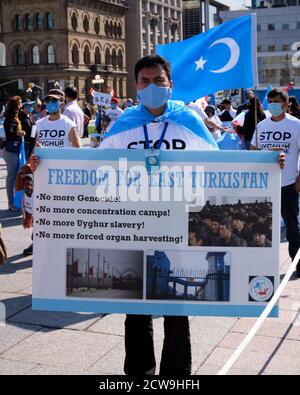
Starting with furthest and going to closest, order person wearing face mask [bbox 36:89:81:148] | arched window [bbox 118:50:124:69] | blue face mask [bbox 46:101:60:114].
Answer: arched window [bbox 118:50:124:69]
person wearing face mask [bbox 36:89:81:148]
blue face mask [bbox 46:101:60:114]

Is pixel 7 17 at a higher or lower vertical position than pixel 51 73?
higher

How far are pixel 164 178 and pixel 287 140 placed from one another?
3.34m

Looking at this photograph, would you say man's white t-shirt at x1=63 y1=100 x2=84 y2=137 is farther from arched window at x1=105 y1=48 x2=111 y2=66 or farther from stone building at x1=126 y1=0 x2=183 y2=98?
arched window at x1=105 y1=48 x2=111 y2=66

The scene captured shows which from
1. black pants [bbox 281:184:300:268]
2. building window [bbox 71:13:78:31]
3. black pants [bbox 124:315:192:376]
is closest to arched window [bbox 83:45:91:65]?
building window [bbox 71:13:78:31]

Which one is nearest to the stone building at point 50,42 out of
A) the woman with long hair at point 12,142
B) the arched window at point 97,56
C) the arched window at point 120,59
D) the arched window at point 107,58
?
the arched window at point 97,56

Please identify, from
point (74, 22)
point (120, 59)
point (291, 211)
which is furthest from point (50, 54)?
point (291, 211)

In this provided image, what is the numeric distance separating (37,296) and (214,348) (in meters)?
1.57

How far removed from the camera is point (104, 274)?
3238 mm

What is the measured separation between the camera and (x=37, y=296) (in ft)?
10.9

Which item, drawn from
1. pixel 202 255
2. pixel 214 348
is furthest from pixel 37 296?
pixel 214 348

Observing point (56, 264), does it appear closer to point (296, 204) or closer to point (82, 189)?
point (82, 189)

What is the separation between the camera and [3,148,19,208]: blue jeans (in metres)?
10.4

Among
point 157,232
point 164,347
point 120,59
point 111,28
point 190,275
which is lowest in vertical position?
point 164,347

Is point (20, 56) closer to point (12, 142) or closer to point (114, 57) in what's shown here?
point (114, 57)
